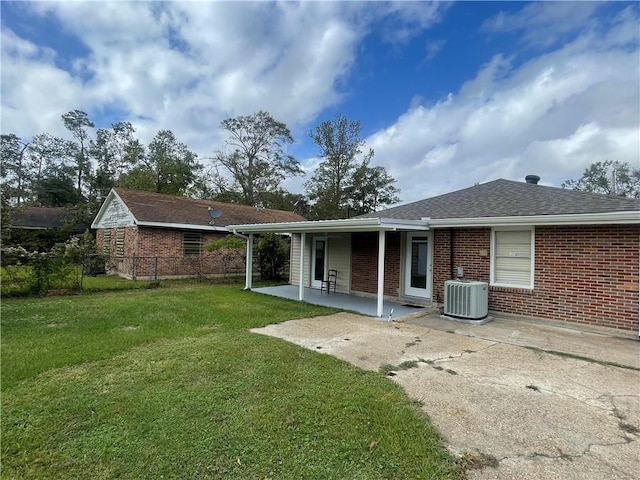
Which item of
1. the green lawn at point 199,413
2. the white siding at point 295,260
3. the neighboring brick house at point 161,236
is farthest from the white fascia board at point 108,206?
the green lawn at point 199,413

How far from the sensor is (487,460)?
259 centimetres

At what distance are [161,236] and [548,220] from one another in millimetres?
13846

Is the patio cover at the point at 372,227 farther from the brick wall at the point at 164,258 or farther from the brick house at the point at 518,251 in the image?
the brick wall at the point at 164,258

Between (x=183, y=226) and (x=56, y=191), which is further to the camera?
(x=56, y=191)

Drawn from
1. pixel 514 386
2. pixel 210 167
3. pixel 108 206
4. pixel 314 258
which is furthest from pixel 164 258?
pixel 210 167

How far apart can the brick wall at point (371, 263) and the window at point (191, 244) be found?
8045 millimetres

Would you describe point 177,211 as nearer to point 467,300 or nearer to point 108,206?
point 108,206

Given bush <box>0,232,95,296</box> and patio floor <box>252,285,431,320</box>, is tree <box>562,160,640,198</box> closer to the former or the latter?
patio floor <box>252,285,431,320</box>

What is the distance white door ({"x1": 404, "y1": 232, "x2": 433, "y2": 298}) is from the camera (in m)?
9.31

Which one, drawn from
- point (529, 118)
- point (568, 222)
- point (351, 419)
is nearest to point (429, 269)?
point (568, 222)

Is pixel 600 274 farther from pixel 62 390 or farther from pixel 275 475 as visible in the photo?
pixel 62 390

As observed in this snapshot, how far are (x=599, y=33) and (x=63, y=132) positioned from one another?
39749mm

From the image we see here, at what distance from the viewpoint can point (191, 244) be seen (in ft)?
51.5

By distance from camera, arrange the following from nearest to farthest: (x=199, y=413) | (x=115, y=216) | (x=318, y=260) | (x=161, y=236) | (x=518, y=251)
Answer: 1. (x=199, y=413)
2. (x=518, y=251)
3. (x=318, y=260)
4. (x=161, y=236)
5. (x=115, y=216)
